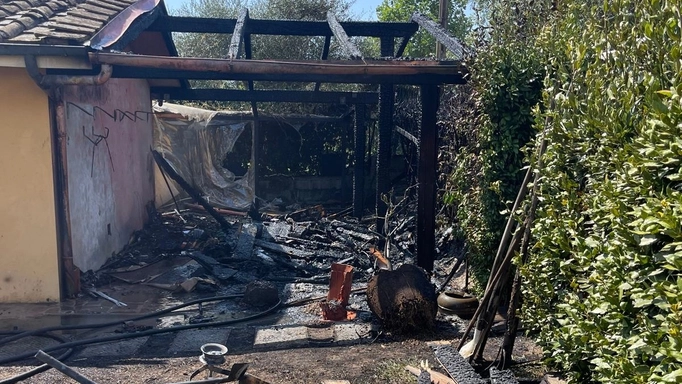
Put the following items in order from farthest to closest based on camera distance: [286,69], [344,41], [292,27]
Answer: [292,27]
[344,41]
[286,69]

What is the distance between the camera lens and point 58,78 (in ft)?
21.9

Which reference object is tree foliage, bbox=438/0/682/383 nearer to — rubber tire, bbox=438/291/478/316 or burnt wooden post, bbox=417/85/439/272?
rubber tire, bbox=438/291/478/316

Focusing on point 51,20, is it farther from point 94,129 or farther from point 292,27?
point 292,27

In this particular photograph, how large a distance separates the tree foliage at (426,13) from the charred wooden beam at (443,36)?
13258mm

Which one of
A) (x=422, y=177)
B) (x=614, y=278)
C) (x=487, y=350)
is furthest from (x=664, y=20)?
(x=422, y=177)

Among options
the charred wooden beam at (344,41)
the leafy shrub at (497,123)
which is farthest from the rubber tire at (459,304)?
the charred wooden beam at (344,41)

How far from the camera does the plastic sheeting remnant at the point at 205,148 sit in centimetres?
1484

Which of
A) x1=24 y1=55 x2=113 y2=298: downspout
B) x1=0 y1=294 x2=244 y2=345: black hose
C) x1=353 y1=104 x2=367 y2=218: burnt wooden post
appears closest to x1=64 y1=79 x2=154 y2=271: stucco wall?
x1=24 y1=55 x2=113 y2=298: downspout

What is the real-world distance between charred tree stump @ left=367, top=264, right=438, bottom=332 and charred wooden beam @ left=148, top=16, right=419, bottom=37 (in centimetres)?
482

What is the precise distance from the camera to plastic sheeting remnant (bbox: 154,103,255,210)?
14836 millimetres

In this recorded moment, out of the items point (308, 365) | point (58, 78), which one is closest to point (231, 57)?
point (58, 78)

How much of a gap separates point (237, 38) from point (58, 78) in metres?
2.34

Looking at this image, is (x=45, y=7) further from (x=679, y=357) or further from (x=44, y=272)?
(x=679, y=357)

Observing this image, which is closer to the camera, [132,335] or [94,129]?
[132,335]
